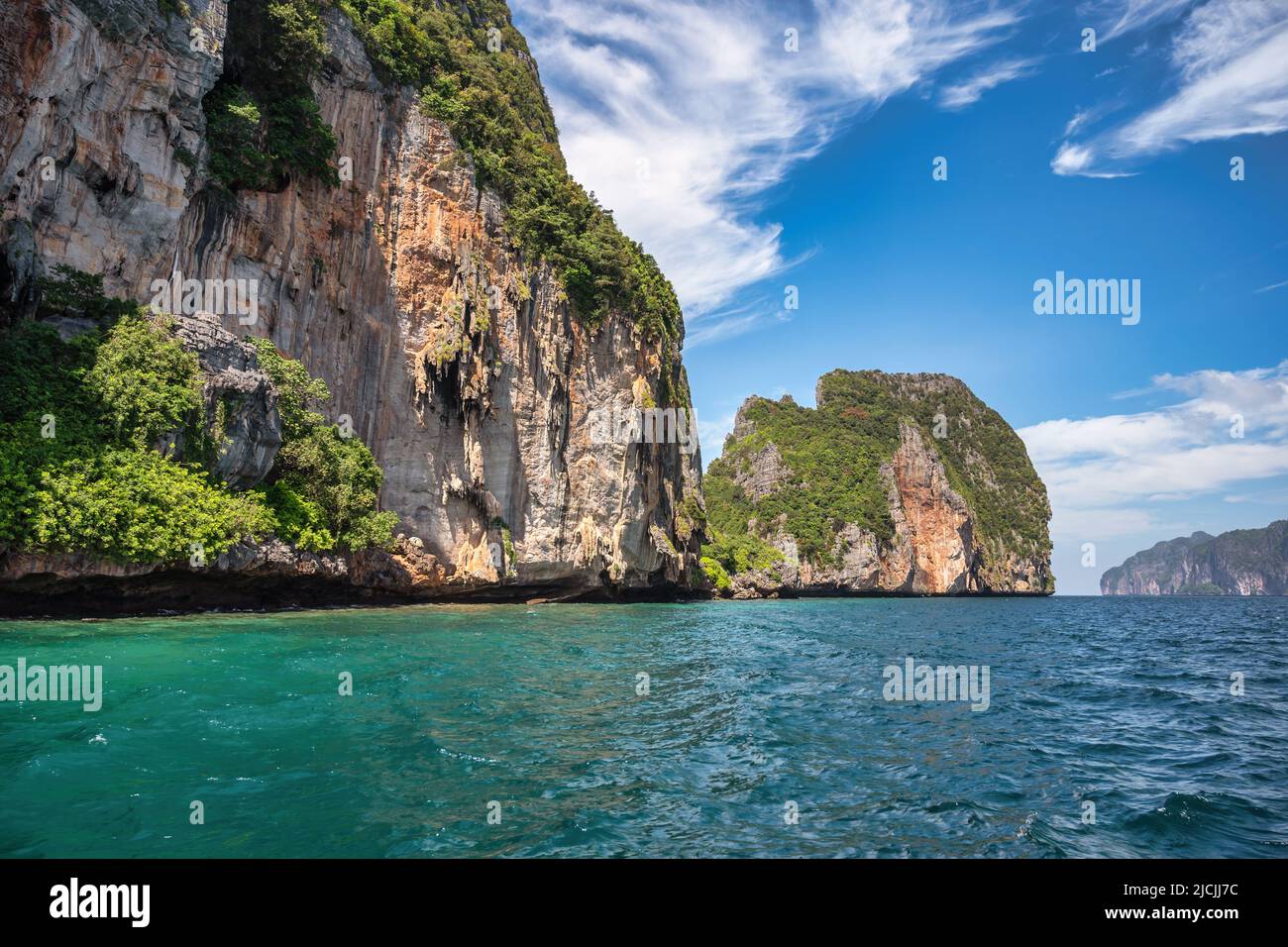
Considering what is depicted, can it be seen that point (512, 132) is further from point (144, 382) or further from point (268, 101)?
point (144, 382)

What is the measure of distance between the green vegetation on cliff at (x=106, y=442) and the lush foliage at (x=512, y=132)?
70.4 ft

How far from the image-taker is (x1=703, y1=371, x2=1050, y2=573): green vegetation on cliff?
103375 millimetres

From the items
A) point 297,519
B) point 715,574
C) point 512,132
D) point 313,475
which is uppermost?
point 512,132

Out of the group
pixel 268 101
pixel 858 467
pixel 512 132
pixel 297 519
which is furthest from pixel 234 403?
pixel 858 467

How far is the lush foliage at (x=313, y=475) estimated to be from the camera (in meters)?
25.7

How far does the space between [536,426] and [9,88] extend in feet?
85.2

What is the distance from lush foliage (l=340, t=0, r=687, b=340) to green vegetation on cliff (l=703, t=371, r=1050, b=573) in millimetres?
42528

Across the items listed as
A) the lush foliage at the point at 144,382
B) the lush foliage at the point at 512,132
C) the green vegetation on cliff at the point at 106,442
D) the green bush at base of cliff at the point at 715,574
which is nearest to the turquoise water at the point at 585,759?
the green vegetation on cliff at the point at 106,442

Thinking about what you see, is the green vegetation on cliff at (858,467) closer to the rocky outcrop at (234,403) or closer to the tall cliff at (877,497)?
the tall cliff at (877,497)

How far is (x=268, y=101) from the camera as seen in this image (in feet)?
93.8

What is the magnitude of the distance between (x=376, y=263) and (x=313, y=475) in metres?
12.2

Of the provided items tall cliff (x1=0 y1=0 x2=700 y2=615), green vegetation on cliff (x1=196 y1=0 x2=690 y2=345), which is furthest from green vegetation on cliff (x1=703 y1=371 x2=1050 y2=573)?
green vegetation on cliff (x1=196 y1=0 x2=690 y2=345)

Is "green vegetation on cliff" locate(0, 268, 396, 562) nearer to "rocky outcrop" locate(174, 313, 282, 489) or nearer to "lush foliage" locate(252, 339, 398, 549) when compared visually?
"rocky outcrop" locate(174, 313, 282, 489)
